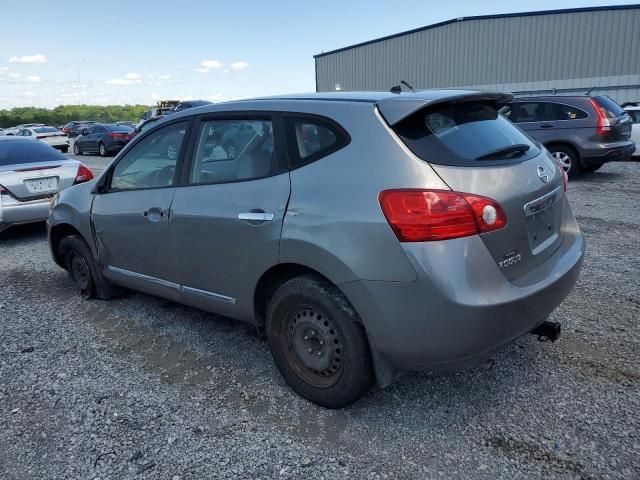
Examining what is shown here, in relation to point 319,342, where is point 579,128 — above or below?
above

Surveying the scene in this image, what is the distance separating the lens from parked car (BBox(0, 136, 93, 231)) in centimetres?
660

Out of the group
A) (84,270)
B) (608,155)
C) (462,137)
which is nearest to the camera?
(462,137)

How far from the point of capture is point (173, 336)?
150 inches

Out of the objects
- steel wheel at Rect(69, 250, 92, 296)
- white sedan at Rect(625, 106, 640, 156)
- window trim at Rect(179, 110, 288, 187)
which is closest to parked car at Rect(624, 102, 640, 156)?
white sedan at Rect(625, 106, 640, 156)

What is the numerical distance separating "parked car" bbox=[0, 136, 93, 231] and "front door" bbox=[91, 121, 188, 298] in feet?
10.9

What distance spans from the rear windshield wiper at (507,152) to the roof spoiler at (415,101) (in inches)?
13.2

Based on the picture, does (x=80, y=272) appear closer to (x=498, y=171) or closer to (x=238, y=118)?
(x=238, y=118)

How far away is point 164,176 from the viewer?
3551mm

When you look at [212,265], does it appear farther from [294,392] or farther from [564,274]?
[564,274]

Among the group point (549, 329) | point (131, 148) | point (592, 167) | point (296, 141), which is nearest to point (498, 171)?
point (549, 329)

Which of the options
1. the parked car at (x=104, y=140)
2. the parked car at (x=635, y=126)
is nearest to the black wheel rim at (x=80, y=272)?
the parked car at (x=635, y=126)

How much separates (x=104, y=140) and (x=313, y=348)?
2334 centimetres

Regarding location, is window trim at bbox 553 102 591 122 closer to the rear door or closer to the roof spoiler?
the rear door

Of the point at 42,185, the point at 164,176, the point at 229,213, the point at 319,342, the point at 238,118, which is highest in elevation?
the point at 238,118
